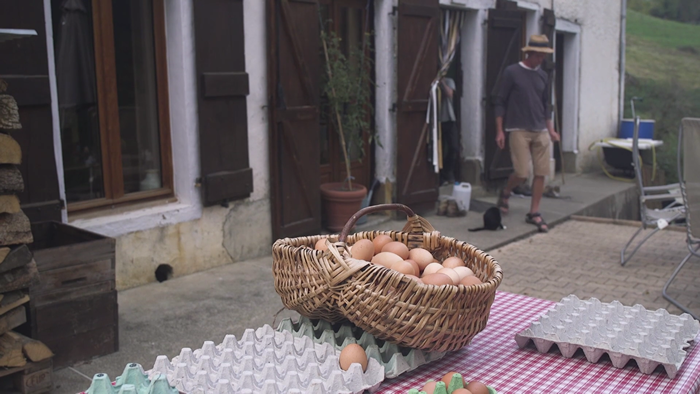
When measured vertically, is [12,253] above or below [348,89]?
below

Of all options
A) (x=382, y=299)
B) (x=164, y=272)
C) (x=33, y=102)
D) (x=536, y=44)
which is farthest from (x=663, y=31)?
(x=382, y=299)

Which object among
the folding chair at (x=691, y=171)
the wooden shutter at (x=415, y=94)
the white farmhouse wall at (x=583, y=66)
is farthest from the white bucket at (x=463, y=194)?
the folding chair at (x=691, y=171)

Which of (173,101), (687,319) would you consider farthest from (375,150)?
(687,319)

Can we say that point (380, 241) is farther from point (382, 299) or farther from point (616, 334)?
point (616, 334)

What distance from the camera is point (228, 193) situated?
5.61 m

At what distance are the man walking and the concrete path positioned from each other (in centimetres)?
64

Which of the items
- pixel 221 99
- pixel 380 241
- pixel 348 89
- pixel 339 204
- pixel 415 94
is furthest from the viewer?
pixel 415 94

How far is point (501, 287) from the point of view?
540 centimetres

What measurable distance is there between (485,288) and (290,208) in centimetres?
432

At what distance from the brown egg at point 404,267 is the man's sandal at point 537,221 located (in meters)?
5.63

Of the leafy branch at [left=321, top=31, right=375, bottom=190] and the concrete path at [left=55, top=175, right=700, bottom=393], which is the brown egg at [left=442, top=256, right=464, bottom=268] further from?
the leafy branch at [left=321, top=31, right=375, bottom=190]

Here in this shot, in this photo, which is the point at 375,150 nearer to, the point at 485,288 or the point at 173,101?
the point at 173,101

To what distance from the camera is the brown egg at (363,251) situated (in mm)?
2215

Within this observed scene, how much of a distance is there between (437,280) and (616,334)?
2.07 ft
